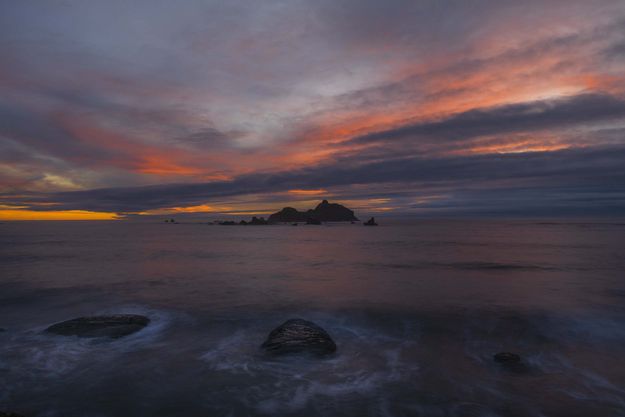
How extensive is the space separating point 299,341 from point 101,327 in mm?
7768

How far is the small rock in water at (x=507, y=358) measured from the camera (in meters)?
10.6

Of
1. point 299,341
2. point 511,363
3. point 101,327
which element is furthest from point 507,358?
point 101,327

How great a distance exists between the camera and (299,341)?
38.4ft

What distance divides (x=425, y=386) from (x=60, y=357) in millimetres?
11051

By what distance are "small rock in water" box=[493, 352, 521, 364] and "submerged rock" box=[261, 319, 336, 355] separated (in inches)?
200

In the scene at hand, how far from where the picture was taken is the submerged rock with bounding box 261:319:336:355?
11.4 metres

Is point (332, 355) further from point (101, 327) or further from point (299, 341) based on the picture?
point (101, 327)

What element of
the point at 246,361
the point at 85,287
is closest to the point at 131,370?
the point at 246,361

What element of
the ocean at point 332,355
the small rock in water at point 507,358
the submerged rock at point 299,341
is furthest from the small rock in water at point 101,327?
the small rock in water at point 507,358

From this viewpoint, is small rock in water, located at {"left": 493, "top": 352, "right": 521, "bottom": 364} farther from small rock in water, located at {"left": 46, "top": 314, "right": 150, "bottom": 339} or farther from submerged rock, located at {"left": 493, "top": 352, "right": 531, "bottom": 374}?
small rock in water, located at {"left": 46, "top": 314, "right": 150, "bottom": 339}

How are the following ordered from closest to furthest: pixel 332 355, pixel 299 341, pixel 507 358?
pixel 507 358 → pixel 332 355 → pixel 299 341

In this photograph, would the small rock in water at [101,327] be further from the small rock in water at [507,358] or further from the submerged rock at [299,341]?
the small rock in water at [507,358]

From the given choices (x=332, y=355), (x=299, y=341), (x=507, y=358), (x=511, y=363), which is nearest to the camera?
(x=511, y=363)

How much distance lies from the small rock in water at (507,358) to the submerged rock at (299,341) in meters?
5.07
